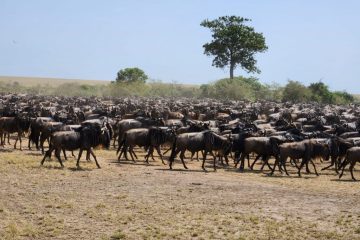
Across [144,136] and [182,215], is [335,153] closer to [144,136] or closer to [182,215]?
[144,136]

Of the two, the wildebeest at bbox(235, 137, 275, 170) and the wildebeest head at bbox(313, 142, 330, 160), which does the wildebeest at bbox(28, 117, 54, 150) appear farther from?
the wildebeest head at bbox(313, 142, 330, 160)

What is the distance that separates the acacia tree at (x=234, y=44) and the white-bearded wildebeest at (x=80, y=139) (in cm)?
5848

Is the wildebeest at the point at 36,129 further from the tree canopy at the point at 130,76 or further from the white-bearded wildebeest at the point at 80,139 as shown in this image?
the tree canopy at the point at 130,76

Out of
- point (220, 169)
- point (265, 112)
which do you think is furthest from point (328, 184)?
point (265, 112)

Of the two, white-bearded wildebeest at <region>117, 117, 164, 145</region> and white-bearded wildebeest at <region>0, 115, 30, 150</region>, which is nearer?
white-bearded wildebeest at <region>0, 115, 30, 150</region>

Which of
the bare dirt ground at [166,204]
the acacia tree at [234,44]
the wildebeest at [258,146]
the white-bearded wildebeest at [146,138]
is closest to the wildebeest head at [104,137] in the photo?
the bare dirt ground at [166,204]

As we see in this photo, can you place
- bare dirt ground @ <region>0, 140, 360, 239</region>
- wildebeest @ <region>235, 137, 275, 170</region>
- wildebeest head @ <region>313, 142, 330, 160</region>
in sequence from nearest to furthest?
bare dirt ground @ <region>0, 140, 360, 239</region> < wildebeest head @ <region>313, 142, 330, 160</region> < wildebeest @ <region>235, 137, 275, 170</region>

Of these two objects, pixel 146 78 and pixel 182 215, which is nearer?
pixel 182 215

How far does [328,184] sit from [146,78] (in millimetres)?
99136

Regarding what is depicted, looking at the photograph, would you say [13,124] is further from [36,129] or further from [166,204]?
[166,204]

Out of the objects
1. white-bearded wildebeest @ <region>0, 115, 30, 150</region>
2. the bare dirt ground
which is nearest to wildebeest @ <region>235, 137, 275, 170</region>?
the bare dirt ground

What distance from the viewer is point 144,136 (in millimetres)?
21266

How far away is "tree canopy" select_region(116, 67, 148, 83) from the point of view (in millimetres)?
112875

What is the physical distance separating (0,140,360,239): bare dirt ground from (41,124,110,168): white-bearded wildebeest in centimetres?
68
